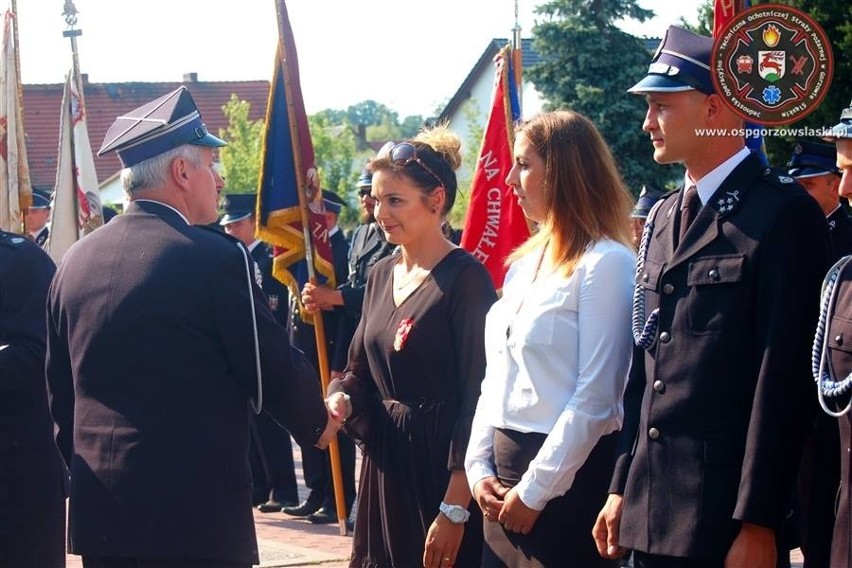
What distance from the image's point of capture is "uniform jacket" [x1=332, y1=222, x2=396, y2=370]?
877 cm

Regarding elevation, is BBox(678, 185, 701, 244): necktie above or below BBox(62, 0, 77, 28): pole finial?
below

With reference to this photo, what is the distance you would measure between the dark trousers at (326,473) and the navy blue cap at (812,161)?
360 centimetres

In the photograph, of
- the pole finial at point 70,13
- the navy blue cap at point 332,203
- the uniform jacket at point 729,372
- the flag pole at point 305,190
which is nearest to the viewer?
the uniform jacket at point 729,372

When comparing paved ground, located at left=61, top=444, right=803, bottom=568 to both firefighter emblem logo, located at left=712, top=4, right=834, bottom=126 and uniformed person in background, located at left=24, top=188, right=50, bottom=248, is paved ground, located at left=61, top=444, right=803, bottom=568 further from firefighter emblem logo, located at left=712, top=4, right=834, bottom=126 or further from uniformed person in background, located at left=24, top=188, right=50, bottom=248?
uniformed person in background, located at left=24, top=188, right=50, bottom=248

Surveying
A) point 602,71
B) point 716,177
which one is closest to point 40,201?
point 716,177

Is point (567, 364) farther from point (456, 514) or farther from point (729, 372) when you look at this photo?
point (456, 514)

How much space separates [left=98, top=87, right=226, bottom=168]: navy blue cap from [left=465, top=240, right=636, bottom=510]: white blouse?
1210 mm

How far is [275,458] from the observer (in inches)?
385

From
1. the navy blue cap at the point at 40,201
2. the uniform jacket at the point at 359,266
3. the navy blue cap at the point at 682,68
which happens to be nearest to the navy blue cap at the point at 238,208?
the uniform jacket at the point at 359,266

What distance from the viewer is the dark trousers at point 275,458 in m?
9.80

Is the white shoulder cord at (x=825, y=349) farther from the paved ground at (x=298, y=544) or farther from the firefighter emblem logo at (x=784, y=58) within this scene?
the paved ground at (x=298, y=544)

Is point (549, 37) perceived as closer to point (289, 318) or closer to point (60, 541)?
point (289, 318)

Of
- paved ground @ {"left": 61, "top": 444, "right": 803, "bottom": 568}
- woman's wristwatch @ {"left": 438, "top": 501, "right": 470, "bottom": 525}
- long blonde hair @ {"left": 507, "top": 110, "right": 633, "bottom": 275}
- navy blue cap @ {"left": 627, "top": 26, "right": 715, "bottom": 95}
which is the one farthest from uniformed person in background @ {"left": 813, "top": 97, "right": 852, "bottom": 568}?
paved ground @ {"left": 61, "top": 444, "right": 803, "bottom": 568}

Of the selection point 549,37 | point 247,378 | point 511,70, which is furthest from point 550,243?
point 549,37
